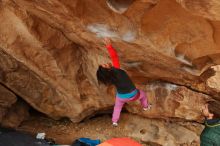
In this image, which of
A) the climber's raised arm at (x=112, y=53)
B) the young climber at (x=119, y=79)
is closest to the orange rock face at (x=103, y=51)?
the climber's raised arm at (x=112, y=53)

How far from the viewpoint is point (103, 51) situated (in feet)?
20.9

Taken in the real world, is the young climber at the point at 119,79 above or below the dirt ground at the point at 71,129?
above

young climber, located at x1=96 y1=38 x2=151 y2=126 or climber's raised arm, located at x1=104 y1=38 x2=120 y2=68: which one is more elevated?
climber's raised arm, located at x1=104 y1=38 x2=120 y2=68

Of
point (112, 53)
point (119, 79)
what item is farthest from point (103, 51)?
point (112, 53)

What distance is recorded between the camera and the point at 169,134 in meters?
7.33

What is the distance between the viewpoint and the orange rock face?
5.22m

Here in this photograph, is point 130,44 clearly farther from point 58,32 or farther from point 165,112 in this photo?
point 165,112

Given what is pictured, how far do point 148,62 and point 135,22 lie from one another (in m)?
1.01

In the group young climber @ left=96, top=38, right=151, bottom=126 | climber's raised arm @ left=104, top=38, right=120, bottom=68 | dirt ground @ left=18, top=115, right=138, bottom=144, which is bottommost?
dirt ground @ left=18, top=115, right=138, bottom=144

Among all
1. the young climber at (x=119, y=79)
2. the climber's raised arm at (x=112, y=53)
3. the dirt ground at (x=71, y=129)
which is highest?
the climber's raised arm at (x=112, y=53)

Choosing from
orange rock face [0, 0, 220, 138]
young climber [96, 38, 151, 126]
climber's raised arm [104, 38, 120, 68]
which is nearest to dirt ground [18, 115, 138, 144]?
orange rock face [0, 0, 220, 138]

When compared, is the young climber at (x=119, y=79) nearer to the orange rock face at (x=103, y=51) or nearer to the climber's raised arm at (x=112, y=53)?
the climber's raised arm at (x=112, y=53)

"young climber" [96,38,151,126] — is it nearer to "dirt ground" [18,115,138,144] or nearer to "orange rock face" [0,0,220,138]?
"orange rock face" [0,0,220,138]

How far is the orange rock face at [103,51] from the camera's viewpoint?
522 cm
